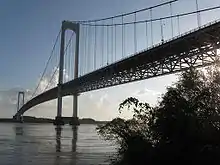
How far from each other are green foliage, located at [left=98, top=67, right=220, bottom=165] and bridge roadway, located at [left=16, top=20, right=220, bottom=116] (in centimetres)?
1128

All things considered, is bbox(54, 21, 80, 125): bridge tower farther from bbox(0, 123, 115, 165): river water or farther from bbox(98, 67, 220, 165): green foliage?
bbox(98, 67, 220, 165): green foliage

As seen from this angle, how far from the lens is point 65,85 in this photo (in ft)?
250

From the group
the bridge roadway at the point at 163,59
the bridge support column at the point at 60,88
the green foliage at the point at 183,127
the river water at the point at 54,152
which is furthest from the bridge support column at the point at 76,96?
the green foliage at the point at 183,127

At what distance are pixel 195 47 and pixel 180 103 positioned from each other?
27178 millimetres

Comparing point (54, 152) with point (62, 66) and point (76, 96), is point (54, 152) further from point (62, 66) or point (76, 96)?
point (62, 66)

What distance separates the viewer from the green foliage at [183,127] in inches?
359

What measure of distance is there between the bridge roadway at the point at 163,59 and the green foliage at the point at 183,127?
37.0 ft

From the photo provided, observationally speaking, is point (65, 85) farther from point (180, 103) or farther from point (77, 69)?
point (180, 103)

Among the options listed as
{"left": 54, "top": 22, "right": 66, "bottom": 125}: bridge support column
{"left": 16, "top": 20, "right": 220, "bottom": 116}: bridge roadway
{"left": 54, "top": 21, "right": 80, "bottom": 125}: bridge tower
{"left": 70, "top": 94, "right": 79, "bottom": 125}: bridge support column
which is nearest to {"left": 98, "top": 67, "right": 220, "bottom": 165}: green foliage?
{"left": 16, "top": 20, "right": 220, "bottom": 116}: bridge roadway

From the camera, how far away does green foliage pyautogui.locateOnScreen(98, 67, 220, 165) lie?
359 inches

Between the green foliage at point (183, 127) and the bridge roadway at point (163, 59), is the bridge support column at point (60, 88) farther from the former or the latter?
the green foliage at point (183, 127)

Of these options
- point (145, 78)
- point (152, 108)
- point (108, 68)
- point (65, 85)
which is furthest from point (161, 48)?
point (65, 85)

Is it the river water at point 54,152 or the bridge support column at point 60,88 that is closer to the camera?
the river water at point 54,152

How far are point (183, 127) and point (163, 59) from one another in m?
32.3
